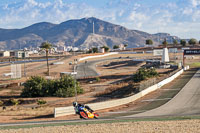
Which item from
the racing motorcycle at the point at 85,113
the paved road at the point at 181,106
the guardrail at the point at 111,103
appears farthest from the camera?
the guardrail at the point at 111,103

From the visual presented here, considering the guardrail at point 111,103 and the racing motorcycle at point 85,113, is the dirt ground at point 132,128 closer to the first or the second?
the racing motorcycle at point 85,113

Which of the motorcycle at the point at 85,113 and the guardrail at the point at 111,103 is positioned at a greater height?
the motorcycle at the point at 85,113

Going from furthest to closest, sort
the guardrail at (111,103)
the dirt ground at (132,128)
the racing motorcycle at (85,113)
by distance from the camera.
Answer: the guardrail at (111,103) < the racing motorcycle at (85,113) < the dirt ground at (132,128)

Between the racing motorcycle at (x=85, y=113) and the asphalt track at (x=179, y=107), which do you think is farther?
the asphalt track at (x=179, y=107)

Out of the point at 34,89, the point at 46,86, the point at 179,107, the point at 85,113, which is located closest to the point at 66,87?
the point at 46,86

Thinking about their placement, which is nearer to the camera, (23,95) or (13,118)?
(13,118)

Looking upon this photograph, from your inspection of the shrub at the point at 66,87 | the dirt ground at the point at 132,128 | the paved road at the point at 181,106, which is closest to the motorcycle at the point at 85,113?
the dirt ground at the point at 132,128

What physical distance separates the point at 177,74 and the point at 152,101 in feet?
90.7

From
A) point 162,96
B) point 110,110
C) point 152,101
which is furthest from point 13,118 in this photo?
point 162,96

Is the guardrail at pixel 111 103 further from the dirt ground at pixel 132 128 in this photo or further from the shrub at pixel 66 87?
the shrub at pixel 66 87

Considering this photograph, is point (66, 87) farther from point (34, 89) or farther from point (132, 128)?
point (132, 128)

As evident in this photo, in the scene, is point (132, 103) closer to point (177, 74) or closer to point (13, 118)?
point (13, 118)

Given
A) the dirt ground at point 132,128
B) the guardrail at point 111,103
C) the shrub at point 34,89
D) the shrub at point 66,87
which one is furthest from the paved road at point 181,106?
the shrub at point 34,89

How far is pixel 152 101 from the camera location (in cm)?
3209
